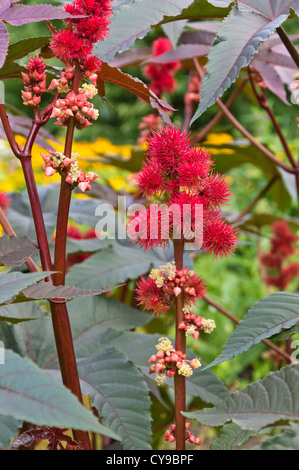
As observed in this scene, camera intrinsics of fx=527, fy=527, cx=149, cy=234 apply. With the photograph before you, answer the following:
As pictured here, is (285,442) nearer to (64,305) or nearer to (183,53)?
(64,305)

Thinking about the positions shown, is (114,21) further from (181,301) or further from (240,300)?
(240,300)

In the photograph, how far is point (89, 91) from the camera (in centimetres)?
47

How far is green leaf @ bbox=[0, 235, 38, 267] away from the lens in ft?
1.59

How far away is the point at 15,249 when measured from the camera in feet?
1.62

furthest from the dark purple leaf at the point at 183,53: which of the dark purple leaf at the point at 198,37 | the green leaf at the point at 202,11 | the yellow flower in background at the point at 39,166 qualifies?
the yellow flower in background at the point at 39,166

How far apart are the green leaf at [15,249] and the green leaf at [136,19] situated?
206 mm

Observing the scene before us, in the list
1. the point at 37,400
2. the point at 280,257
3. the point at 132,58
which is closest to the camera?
the point at 37,400

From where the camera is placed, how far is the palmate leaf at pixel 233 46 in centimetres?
44

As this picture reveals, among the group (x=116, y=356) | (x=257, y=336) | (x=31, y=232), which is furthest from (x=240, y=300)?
(x=257, y=336)

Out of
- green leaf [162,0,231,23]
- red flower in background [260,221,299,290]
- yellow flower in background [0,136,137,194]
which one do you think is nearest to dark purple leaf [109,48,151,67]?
green leaf [162,0,231,23]

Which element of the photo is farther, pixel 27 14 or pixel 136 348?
pixel 136 348

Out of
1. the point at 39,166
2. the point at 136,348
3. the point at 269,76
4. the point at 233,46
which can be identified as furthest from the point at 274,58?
the point at 39,166

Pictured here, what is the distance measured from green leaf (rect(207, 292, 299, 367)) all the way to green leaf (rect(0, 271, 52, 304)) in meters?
0.16

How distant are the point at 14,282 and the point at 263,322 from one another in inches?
8.8
